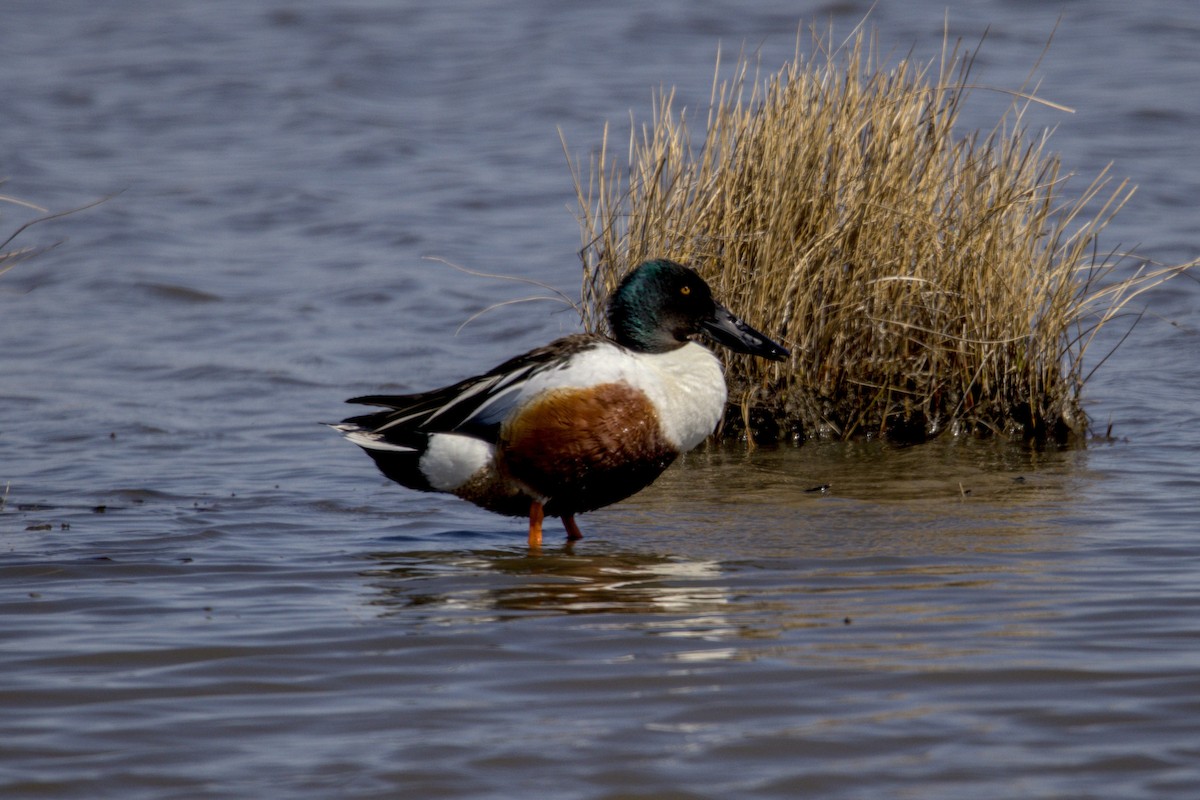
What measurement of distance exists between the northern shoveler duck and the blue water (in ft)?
0.78

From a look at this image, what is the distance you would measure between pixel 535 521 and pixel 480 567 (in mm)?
346

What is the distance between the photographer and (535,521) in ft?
17.1

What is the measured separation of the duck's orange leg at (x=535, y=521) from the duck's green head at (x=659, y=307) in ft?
2.06

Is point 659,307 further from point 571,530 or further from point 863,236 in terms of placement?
point 863,236

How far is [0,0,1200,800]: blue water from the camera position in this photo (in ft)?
10.4

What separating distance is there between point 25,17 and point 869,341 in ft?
55.9

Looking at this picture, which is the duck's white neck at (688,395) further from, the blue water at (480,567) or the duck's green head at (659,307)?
the blue water at (480,567)

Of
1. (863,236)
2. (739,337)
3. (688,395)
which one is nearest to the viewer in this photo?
(688,395)

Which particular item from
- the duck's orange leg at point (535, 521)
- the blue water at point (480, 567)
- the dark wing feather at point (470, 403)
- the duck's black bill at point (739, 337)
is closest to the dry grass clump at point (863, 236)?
the blue water at point (480, 567)

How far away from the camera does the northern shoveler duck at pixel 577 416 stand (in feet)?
16.3

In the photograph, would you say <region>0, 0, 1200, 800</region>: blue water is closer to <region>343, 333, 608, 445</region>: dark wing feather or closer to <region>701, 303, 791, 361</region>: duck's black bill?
<region>343, 333, 608, 445</region>: dark wing feather

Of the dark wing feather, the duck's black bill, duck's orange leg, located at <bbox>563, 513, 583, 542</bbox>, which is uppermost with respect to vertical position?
the duck's black bill

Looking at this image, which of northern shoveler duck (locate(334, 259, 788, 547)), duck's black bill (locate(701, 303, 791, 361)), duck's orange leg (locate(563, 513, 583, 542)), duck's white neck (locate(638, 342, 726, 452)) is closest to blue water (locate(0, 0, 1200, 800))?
duck's orange leg (locate(563, 513, 583, 542))

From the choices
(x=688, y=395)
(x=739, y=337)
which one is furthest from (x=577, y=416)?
(x=739, y=337)
